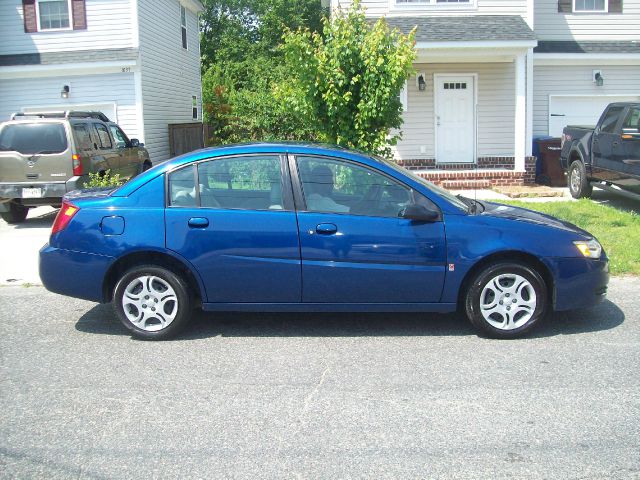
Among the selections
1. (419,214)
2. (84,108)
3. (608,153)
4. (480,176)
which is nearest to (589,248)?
(419,214)

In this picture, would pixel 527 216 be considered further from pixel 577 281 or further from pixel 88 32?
pixel 88 32

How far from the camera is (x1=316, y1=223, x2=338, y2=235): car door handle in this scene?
5781 millimetres

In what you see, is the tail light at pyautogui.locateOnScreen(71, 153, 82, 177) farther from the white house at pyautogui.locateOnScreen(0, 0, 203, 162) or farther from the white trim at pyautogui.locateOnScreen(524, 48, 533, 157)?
the white trim at pyautogui.locateOnScreen(524, 48, 533, 157)

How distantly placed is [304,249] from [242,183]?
0.81 metres

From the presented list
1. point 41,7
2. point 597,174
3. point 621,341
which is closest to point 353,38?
point 597,174

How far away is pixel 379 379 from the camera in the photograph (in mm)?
5051

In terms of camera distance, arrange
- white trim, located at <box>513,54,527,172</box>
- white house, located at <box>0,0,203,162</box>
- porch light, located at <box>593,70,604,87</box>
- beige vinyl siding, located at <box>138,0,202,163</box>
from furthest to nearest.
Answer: beige vinyl siding, located at <box>138,0,202,163</box>
white house, located at <box>0,0,203,162</box>
porch light, located at <box>593,70,604,87</box>
white trim, located at <box>513,54,527,172</box>

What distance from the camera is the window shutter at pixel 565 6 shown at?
1806 cm

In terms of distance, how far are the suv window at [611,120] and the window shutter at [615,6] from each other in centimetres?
692

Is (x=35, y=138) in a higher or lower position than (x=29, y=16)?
lower

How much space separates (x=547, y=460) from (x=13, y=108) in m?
18.3

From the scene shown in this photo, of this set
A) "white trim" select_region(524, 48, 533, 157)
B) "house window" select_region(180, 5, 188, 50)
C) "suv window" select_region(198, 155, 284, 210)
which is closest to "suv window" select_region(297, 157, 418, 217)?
"suv window" select_region(198, 155, 284, 210)

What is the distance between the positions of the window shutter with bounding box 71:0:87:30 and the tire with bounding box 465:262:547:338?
1611 cm

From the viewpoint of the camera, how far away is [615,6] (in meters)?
18.2
